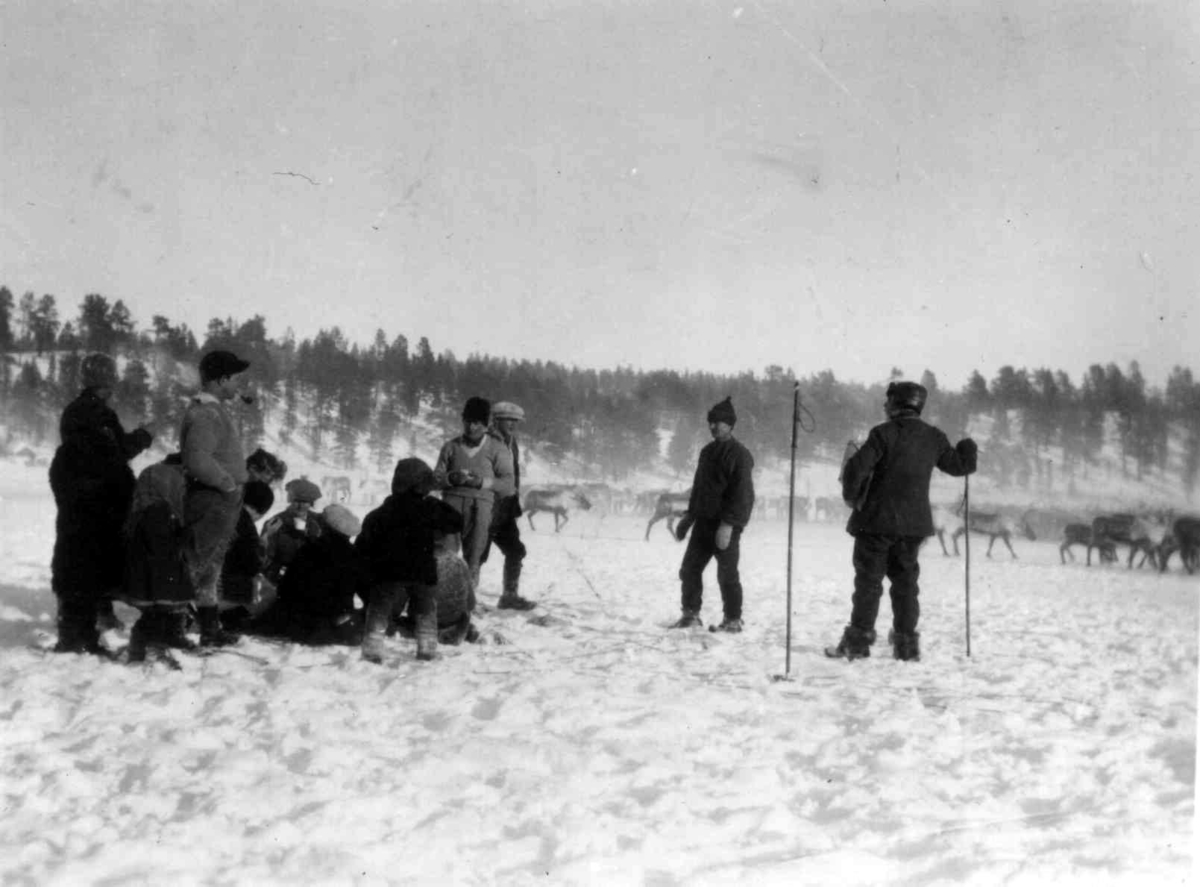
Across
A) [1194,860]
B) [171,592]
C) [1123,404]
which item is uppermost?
[1123,404]

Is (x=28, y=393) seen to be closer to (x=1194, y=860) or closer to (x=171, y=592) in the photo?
(x=171, y=592)

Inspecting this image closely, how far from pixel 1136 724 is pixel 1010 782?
1.05m

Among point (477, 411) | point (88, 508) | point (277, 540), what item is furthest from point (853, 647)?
point (88, 508)

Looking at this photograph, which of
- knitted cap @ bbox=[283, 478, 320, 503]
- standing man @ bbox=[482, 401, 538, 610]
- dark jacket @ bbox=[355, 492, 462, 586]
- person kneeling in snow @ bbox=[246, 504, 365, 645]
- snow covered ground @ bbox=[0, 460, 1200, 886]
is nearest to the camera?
snow covered ground @ bbox=[0, 460, 1200, 886]

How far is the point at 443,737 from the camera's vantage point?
10.6 feet

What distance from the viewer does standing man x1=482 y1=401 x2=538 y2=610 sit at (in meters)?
6.59

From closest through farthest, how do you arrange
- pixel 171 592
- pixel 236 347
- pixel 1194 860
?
pixel 1194 860, pixel 171 592, pixel 236 347

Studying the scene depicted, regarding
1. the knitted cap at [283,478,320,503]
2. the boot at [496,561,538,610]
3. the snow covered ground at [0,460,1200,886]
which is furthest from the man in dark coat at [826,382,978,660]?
the knitted cap at [283,478,320,503]

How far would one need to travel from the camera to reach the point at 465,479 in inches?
230

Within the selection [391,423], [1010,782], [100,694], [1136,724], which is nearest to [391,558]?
[100,694]

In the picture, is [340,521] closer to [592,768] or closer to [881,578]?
[592,768]

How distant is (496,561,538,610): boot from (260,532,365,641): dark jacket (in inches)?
75.5

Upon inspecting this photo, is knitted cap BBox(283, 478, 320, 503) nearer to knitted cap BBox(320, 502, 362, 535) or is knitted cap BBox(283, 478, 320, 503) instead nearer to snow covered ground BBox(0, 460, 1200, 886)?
knitted cap BBox(320, 502, 362, 535)

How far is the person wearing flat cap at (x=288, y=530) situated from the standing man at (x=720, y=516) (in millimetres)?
2470
